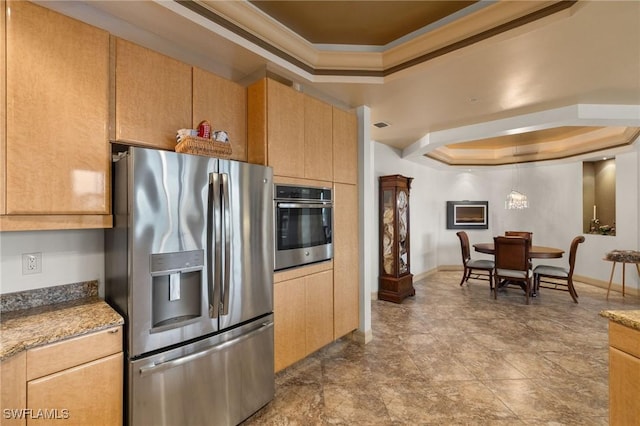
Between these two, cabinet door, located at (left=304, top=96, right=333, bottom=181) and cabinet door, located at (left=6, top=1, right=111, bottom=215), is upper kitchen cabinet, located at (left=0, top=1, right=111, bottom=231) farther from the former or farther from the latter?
cabinet door, located at (left=304, top=96, right=333, bottom=181)

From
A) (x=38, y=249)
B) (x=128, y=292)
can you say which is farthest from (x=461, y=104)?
(x=38, y=249)

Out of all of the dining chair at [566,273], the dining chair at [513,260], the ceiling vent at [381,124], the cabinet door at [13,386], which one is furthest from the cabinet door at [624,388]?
the dining chair at [566,273]

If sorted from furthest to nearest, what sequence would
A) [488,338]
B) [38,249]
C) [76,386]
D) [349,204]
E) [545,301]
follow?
[545,301]
[488,338]
[349,204]
[38,249]
[76,386]

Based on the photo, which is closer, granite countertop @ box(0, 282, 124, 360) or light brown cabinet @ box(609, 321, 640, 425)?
granite countertop @ box(0, 282, 124, 360)

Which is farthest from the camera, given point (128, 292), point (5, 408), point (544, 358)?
point (544, 358)

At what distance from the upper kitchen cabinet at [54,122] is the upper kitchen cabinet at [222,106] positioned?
54 centimetres

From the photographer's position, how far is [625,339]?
4.60 ft

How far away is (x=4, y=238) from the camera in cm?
155

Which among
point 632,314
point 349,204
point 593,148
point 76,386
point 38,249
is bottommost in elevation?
point 76,386

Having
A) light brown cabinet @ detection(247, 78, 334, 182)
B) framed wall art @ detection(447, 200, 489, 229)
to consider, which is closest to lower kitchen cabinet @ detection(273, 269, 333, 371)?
light brown cabinet @ detection(247, 78, 334, 182)

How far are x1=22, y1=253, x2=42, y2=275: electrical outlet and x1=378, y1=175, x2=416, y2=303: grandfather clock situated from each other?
421 cm

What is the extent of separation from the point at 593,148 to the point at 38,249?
765 centimetres

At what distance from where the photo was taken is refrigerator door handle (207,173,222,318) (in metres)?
1.75

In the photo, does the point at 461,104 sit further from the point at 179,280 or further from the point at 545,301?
the point at 545,301
